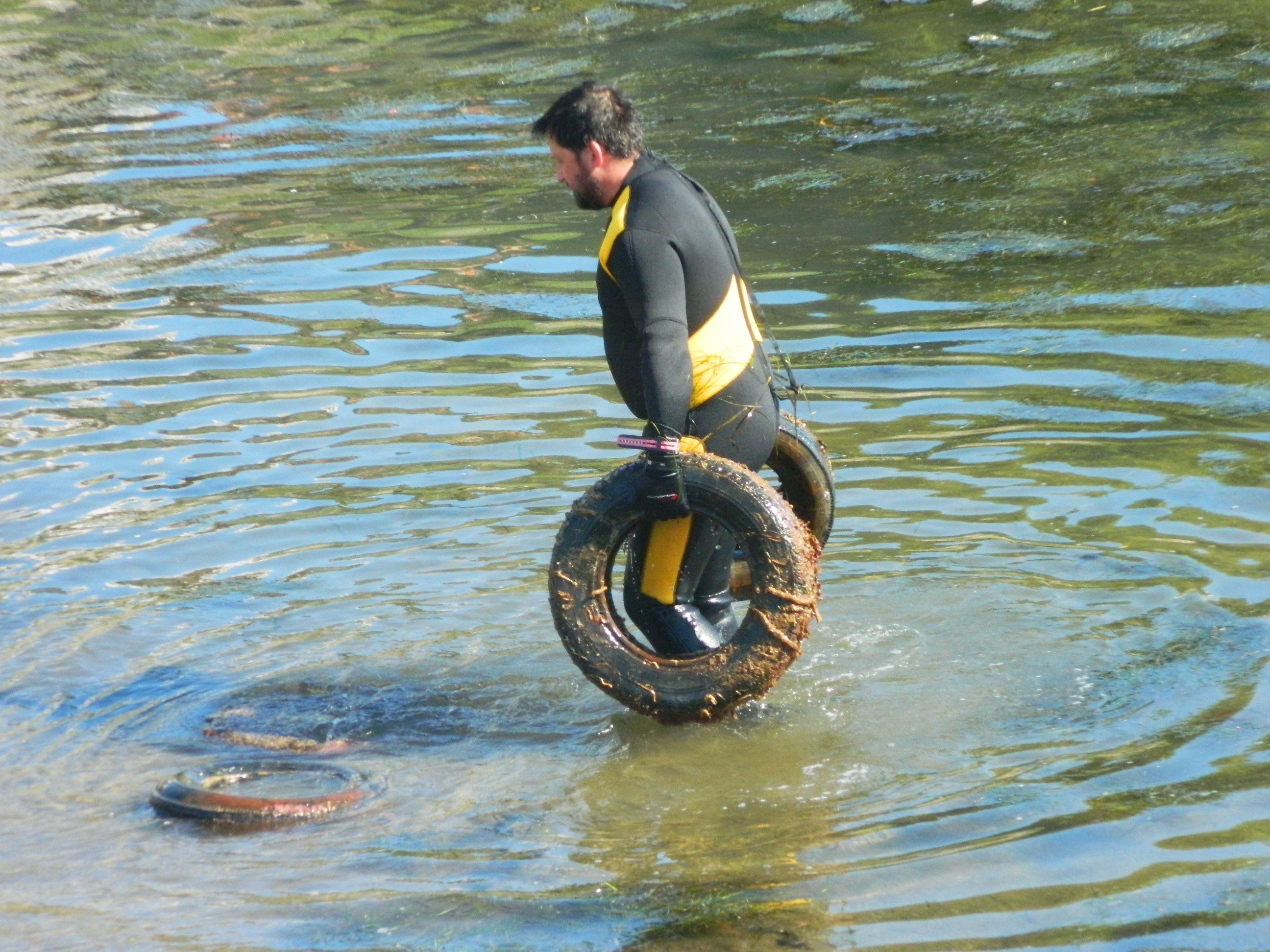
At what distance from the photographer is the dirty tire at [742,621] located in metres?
5.30

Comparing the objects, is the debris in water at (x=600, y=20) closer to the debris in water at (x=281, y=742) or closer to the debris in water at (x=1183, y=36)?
the debris in water at (x=1183, y=36)

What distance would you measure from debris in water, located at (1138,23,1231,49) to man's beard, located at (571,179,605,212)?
11276 millimetres

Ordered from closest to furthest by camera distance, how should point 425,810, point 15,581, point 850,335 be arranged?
point 425,810
point 15,581
point 850,335

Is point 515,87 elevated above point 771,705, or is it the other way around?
point 515,87

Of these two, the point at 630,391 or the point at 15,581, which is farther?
the point at 15,581

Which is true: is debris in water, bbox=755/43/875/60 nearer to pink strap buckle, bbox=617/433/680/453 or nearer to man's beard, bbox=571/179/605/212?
man's beard, bbox=571/179/605/212

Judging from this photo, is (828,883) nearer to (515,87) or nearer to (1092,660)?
(1092,660)

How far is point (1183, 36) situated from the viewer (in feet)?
49.3

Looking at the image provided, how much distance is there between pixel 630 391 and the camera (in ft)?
18.1

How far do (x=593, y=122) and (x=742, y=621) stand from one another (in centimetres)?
179

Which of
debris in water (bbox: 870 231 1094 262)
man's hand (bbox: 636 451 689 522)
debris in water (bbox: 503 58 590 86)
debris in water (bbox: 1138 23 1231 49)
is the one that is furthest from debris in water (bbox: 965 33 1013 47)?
man's hand (bbox: 636 451 689 522)

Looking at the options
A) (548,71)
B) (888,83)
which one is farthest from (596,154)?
(548,71)

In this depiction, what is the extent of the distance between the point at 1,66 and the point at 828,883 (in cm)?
1951

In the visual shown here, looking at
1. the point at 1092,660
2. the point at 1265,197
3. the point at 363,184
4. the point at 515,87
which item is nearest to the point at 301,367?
the point at 363,184
